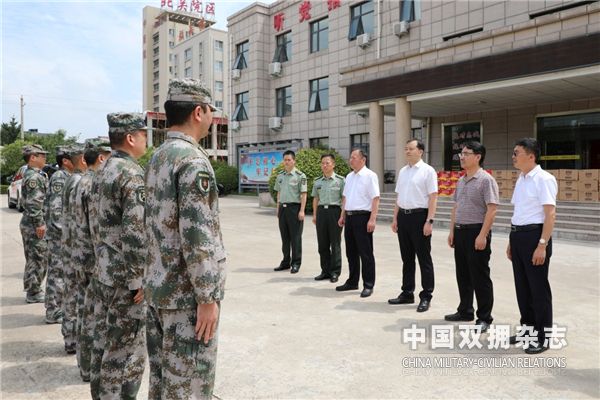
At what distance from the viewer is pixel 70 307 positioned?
379 cm

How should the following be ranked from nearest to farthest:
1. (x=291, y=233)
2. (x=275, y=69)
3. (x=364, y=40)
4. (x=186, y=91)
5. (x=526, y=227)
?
(x=186, y=91)
(x=526, y=227)
(x=291, y=233)
(x=364, y=40)
(x=275, y=69)

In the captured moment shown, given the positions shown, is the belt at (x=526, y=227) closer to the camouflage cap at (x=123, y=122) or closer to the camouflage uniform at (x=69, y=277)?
the camouflage cap at (x=123, y=122)

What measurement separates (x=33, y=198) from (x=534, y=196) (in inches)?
203

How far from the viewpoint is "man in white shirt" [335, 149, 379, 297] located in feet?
18.1

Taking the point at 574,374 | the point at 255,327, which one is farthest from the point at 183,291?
the point at 574,374

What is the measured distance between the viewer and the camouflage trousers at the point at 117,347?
2.61 metres

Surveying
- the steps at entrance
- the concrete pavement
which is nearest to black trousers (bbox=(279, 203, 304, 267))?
the concrete pavement

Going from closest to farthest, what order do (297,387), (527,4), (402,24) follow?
(297,387), (527,4), (402,24)

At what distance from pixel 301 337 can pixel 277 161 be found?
1878 centimetres

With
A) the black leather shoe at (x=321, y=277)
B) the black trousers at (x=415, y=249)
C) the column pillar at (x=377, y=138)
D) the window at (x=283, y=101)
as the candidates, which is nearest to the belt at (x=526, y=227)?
the black trousers at (x=415, y=249)

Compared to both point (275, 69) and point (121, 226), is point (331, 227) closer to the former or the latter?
point (121, 226)

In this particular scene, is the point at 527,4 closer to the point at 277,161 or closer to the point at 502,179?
the point at 502,179

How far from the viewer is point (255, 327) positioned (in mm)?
4301

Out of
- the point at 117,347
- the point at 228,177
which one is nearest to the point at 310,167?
the point at 228,177
